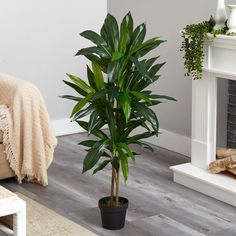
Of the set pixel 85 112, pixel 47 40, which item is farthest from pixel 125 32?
Result: pixel 47 40

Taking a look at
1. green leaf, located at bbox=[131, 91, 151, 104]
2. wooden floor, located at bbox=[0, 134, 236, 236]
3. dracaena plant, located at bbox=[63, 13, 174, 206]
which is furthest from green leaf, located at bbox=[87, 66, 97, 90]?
wooden floor, located at bbox=[0, 134, 236, 236]

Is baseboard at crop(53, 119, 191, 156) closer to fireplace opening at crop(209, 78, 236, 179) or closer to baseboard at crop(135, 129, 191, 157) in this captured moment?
baseboard at crop(135, 129, 191, 157)

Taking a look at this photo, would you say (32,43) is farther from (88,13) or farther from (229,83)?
(229,83)

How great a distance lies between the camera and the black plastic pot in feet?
11.5

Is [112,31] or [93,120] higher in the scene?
[112,31]

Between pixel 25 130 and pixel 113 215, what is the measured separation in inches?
36.8

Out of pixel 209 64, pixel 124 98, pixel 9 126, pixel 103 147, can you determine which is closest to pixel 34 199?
pixel 9 126

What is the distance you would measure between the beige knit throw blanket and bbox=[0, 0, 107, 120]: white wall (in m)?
0.94

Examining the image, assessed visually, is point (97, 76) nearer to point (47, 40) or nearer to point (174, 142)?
point (174, 142)

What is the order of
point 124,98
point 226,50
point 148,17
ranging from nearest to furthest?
point 124,98 < point 226,50 < point 148,17

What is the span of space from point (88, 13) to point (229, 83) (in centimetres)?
156

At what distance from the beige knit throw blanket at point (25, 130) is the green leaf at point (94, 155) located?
0.84 meters

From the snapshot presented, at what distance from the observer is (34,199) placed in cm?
400

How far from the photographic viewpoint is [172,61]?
4871mm
